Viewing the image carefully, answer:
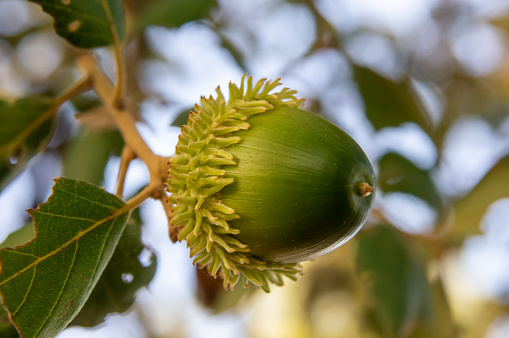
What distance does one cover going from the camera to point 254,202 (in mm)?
800

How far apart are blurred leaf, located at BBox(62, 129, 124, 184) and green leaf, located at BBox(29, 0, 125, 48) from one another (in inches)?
16.2

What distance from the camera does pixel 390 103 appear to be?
5.61ft

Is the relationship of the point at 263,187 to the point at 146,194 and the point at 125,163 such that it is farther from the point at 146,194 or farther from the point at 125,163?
the point at 125,163

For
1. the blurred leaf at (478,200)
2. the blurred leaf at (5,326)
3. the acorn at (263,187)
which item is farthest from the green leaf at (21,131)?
the blurred leaf at (478,200)

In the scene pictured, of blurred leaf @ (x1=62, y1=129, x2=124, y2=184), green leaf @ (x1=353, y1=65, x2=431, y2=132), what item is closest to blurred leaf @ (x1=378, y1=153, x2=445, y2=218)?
green leaf @ (x1=353, y1=65, x2=431, y2=132)

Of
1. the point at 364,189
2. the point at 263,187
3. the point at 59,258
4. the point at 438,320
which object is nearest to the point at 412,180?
the point at 438,320

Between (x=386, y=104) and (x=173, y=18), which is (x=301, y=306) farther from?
(x=173, y=18)

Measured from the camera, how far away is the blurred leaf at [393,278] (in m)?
1.42

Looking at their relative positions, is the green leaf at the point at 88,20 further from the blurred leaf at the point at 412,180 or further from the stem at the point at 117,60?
the blurred leaf at the point at 412,180

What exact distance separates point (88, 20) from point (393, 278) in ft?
3.74

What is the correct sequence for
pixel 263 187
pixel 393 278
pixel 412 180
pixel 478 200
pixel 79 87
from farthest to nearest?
pixel 478 200 < pixel 412 180 < pixel 393 278 < pixel 79 87 < pixel 263 187

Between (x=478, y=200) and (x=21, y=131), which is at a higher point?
(x=21, y=131)

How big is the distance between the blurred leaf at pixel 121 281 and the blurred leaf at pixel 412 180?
3.17ft

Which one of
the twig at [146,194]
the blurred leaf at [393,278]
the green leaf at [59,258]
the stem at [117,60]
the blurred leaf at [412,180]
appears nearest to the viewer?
the green leaf at [59,258]
